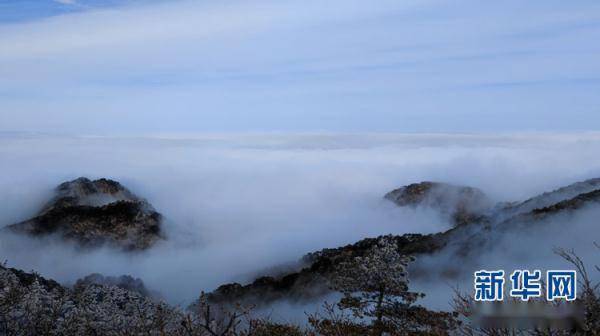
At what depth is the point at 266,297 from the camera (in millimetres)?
130875

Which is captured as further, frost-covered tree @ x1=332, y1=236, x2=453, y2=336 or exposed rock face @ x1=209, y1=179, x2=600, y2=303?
exposed rock face @ x1=209, y1=179, x2=600, y2=303

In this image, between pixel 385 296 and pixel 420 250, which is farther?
pixel 420 250

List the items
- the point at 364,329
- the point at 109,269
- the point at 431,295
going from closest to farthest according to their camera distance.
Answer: the point at 364,329, the point at 431,295, the point at 109,269

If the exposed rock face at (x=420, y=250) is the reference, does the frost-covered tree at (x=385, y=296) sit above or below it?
above

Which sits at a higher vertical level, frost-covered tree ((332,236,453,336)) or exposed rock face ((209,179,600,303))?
frost-covered tree ((332,236,453,336))

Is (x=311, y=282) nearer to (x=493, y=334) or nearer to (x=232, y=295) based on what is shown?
(x=232, y=295)

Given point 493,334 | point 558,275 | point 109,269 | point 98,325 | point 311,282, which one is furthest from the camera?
point 109,269

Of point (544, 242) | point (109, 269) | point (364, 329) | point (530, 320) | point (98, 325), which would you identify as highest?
point (530, 320)

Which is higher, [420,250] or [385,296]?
[385,296]

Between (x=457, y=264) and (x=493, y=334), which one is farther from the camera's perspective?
(x=457, y=264)

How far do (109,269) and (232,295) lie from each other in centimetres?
7282

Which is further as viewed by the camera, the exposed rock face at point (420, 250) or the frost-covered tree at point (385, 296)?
the exposed rock face at point (420, 250)

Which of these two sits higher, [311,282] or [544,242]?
[544,242]

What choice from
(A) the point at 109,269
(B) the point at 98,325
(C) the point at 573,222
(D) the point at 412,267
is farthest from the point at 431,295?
(A) the point at 109,269
